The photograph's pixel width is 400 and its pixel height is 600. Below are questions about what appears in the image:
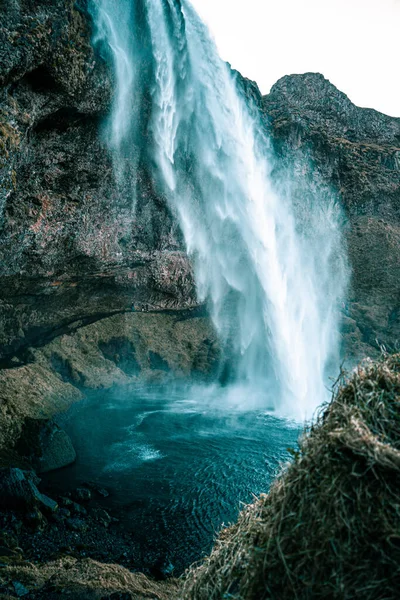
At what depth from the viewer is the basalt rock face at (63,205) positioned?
11422 millimetres

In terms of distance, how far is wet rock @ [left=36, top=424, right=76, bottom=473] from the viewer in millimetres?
15914

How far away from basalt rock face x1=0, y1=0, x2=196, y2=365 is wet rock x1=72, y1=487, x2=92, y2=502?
844 cm

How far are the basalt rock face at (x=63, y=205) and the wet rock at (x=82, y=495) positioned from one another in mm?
8443

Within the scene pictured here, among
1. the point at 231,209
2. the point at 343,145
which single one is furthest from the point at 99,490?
the point at 343,145

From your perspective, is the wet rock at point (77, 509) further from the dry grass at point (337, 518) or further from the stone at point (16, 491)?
the dry grass at point (337, 518)

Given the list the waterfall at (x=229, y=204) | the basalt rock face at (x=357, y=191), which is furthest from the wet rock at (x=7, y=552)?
the basalt rock face at (x=357, y=191)

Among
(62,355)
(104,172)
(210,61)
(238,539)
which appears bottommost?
(62,355)

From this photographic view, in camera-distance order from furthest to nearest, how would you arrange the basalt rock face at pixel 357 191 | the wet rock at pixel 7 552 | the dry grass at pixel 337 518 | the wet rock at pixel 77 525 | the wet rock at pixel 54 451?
the basalt rock face at pixel 357 191 → the wet rock at pixel 54 451 → the wet rock at pixel 77 525 → the wet rock at pixel 7 552 → the dry grass at pixel 337 518

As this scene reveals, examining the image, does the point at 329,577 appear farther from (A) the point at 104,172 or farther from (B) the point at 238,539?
(A) the point at 104,172

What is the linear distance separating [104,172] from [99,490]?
42.9 ft

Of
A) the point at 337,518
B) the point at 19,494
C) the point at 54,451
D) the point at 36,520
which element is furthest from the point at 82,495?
the point at 337,518

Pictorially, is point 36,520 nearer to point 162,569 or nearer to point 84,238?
point 162,569

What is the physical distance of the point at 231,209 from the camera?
28.9m

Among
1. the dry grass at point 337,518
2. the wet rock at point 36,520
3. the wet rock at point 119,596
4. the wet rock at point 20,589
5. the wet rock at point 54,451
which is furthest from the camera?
the wet rock at point 54,451
